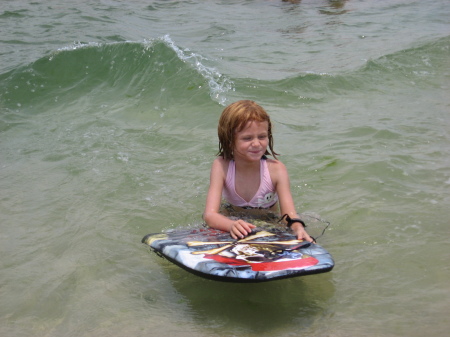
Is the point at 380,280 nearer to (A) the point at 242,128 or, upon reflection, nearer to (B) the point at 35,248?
(A) the point at 242,128

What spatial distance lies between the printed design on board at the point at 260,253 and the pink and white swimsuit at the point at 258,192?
52 cm

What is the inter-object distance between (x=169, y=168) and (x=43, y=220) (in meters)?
1.37

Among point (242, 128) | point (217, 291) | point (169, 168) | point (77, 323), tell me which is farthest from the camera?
point (169, 168)

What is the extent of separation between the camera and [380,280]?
3312 mm

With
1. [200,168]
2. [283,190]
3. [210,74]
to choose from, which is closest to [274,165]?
[283,190]

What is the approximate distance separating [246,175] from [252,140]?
1.13 ft

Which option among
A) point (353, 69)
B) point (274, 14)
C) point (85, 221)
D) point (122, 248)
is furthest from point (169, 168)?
point (274, 14)

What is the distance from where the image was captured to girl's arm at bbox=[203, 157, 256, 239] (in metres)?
3.43

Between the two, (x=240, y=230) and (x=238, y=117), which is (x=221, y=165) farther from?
(x=240, y=230)

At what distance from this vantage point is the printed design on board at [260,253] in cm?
292

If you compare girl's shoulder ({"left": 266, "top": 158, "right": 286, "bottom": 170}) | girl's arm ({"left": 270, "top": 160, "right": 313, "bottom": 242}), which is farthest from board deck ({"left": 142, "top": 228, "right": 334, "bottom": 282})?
girl's shoulder ({"left": 266, "top": 158, "right": 286, "bottom": 170})

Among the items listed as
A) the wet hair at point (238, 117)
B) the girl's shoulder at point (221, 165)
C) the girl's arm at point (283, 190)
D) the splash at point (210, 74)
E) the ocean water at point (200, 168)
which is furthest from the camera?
the splash at point (210, 74)

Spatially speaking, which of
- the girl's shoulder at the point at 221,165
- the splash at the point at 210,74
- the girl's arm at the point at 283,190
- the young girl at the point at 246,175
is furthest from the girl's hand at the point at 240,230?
the splash at the point at 210,74

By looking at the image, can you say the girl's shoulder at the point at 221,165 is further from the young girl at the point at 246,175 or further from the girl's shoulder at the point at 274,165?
the girl's shoulder at the point at 274,165
